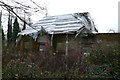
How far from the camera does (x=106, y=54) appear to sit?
1587cm

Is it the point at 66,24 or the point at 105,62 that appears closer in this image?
the point at 105,62

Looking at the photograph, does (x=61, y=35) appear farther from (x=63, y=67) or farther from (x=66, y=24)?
(x=63, y=67)

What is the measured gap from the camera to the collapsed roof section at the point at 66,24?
2579 cm

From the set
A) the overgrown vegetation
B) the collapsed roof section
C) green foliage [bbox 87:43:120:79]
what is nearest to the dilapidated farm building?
the collapsed roof section

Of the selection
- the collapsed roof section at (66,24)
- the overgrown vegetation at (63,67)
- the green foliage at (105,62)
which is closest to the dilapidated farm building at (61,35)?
the collapsed roof section at (66,24)

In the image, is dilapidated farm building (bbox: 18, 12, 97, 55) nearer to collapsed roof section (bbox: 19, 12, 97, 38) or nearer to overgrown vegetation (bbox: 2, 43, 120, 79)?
collapsed roof section (bbox: 19, 12, 97, 38)

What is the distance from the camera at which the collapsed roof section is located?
25788mm

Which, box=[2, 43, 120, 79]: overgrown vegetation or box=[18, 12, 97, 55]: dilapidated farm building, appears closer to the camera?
box=[2, 43, 120, 79]: overgrown vegetation

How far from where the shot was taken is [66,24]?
2742 cm

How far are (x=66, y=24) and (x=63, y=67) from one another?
43.2 feet

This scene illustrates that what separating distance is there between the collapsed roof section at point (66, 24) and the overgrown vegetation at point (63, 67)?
24.6 ft

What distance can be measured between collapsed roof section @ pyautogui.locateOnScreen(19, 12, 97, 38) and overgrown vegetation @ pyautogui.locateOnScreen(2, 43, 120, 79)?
295 inches

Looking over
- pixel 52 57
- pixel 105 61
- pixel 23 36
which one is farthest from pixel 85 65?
pixel 23 36

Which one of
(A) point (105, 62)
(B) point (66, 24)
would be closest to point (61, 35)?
(B) point (66, 24)
